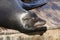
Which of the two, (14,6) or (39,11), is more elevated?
(14,6)

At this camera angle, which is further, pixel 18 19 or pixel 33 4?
pixel 33 4

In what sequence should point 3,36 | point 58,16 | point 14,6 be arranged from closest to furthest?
point 3,36 < point 14,6 < point 58,16

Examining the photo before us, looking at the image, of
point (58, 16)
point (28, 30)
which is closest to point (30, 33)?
point (28, 30)

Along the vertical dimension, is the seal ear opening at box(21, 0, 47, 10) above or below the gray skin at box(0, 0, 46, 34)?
below

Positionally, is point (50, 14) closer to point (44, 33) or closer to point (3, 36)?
point (44, 33)

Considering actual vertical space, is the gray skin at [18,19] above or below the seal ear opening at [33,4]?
above

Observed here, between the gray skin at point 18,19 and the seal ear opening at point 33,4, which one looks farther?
the seal ear opening at point 33,4

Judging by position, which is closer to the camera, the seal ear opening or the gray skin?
the gray skin

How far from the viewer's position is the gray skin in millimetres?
1120

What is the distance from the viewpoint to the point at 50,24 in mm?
1210

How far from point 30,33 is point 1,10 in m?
0.21

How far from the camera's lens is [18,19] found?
114 centimetres

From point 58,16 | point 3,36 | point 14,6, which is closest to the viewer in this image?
point 3,36

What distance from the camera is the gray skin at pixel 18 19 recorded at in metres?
1.12
